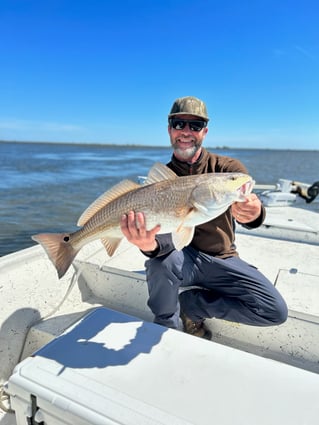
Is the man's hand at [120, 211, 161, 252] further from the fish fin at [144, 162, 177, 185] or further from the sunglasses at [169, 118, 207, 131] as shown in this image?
the sunglasses at [169, 118, 207, 131]

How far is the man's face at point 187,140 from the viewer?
3.19 m

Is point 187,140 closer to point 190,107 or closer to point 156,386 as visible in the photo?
point 190,107

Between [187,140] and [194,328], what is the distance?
1.90m

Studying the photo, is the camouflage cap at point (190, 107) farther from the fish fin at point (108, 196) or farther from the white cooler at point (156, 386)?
the white cooler at point (156, 386)

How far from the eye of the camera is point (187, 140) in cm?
322

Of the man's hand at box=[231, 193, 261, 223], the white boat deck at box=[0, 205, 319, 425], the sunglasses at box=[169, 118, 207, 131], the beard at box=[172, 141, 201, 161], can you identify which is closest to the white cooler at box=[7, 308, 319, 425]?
the white boat deck at box=[0, 205, 319, 425]

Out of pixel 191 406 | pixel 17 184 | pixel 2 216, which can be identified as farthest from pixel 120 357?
pixel 17 184

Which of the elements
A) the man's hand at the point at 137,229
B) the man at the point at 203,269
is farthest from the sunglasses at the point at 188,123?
the man's hand at the point at 137,229

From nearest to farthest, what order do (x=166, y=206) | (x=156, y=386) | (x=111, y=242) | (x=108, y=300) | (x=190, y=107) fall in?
1. (x=156, y=386)
2. (x=166, y=206)
3. (x=111, y=242)
4. (x=190, y=107)
5. (x=108, y=300)

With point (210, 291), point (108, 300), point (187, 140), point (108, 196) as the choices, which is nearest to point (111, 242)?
point (108, 196)

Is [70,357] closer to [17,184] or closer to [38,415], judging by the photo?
[38,415]

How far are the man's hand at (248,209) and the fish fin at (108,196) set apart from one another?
2.96ft

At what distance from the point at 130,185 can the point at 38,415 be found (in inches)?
65.5

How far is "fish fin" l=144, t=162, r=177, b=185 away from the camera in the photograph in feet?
8.63
